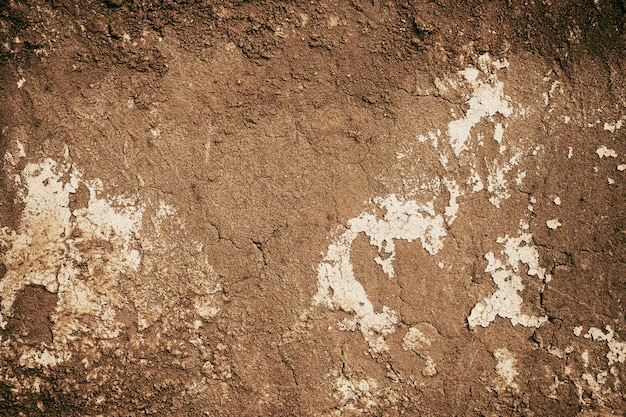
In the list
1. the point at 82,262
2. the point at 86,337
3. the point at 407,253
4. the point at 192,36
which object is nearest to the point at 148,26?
the point at 192,36

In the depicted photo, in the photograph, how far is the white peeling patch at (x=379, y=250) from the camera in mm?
1625

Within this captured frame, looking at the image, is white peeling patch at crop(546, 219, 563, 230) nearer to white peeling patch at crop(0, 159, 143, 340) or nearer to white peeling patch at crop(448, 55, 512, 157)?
white peeling patch at crop(448, 55, 512, 157)

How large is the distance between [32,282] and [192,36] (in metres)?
1.12

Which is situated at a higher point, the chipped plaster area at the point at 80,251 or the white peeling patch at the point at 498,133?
the white peeling patch at the point at 498,133

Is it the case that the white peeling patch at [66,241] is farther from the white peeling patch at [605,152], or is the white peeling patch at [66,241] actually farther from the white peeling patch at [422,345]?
the white peeling patch at [605,152]

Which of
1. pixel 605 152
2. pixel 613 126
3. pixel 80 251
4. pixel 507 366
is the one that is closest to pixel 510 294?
pixel 507 366

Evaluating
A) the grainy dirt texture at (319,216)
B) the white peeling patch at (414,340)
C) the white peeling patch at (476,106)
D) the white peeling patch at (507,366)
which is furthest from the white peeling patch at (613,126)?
the white peeling patch at (414,340)

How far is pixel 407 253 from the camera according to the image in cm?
163

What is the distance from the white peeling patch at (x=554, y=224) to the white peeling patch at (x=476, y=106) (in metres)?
0.43

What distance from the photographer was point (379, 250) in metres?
1.63

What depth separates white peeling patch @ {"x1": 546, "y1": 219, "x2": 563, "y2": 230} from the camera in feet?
5.30

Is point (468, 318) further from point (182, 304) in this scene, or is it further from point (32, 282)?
point (32, 282)

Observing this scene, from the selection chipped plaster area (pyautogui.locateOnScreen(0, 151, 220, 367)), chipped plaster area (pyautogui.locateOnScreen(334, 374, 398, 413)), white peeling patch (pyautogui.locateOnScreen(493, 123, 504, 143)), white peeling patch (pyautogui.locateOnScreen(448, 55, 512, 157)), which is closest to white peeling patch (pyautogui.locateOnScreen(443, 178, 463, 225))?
white peeling patch (pyautogui.locateOnScreen(448, 55, 512, 157))

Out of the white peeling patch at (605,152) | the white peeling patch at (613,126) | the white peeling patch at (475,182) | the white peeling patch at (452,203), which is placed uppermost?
the white peeling patch at (613,126)
